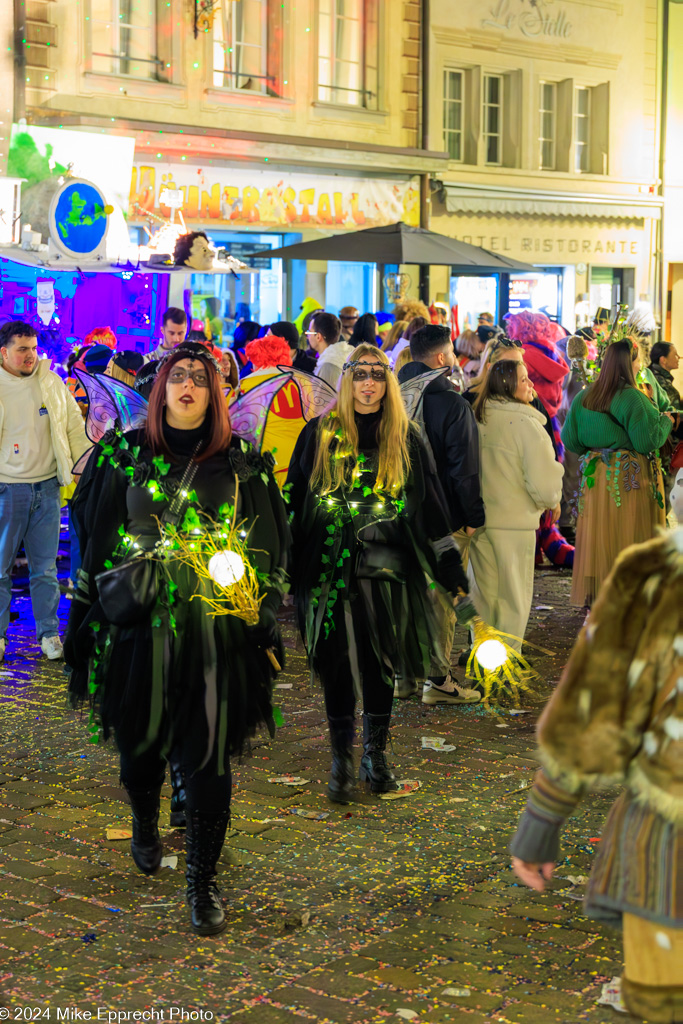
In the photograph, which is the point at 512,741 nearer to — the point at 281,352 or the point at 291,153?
the point at 281,352

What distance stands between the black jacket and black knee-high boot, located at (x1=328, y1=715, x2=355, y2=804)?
5.44 ft

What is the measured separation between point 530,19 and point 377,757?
66.0 feet

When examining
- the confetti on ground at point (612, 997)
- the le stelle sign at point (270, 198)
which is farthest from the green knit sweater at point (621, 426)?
the le stelle sign at point (270, 198)

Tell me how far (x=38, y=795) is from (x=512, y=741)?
2426 mm

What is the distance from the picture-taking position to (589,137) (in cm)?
2530

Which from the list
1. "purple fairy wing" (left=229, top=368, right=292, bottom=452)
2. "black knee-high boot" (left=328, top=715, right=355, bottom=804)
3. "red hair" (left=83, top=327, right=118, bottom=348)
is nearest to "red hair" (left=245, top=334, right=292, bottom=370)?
"purple fairy wing" (left=229, top=368, right=292, bottom=452)

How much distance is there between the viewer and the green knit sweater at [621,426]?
871 centimetres

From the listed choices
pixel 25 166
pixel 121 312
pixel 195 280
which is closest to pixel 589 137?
pixel 195 280

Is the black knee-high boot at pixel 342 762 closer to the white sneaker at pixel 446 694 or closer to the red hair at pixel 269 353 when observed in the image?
the white sneaker at pixel 446 694

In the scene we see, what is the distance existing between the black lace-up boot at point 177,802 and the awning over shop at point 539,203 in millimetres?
17520

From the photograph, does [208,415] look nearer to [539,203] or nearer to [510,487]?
[510,487]

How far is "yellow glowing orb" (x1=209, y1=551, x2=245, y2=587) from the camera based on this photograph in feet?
14.8

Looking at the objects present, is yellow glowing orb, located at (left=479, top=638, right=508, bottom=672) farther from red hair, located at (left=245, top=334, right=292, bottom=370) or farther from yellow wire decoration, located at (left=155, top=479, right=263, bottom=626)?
red hair, located at (left=245, top=334, right=292, bottom=370)

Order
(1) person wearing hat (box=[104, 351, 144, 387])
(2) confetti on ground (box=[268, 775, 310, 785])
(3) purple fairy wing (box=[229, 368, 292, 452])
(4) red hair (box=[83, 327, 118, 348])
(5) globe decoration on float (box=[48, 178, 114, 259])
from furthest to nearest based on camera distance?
(5) globe decoration on float (box=[48, 178, 114, 259])
(4) red hair (box=[83, 327, 118, 348])
(1) person wearing hat (box=[104, 351, 144, 387])
(3) purple fairy wing (box=[229, 368, 292, 452])
(2) confetti on ground (box=[268, 775, 310, 785])
